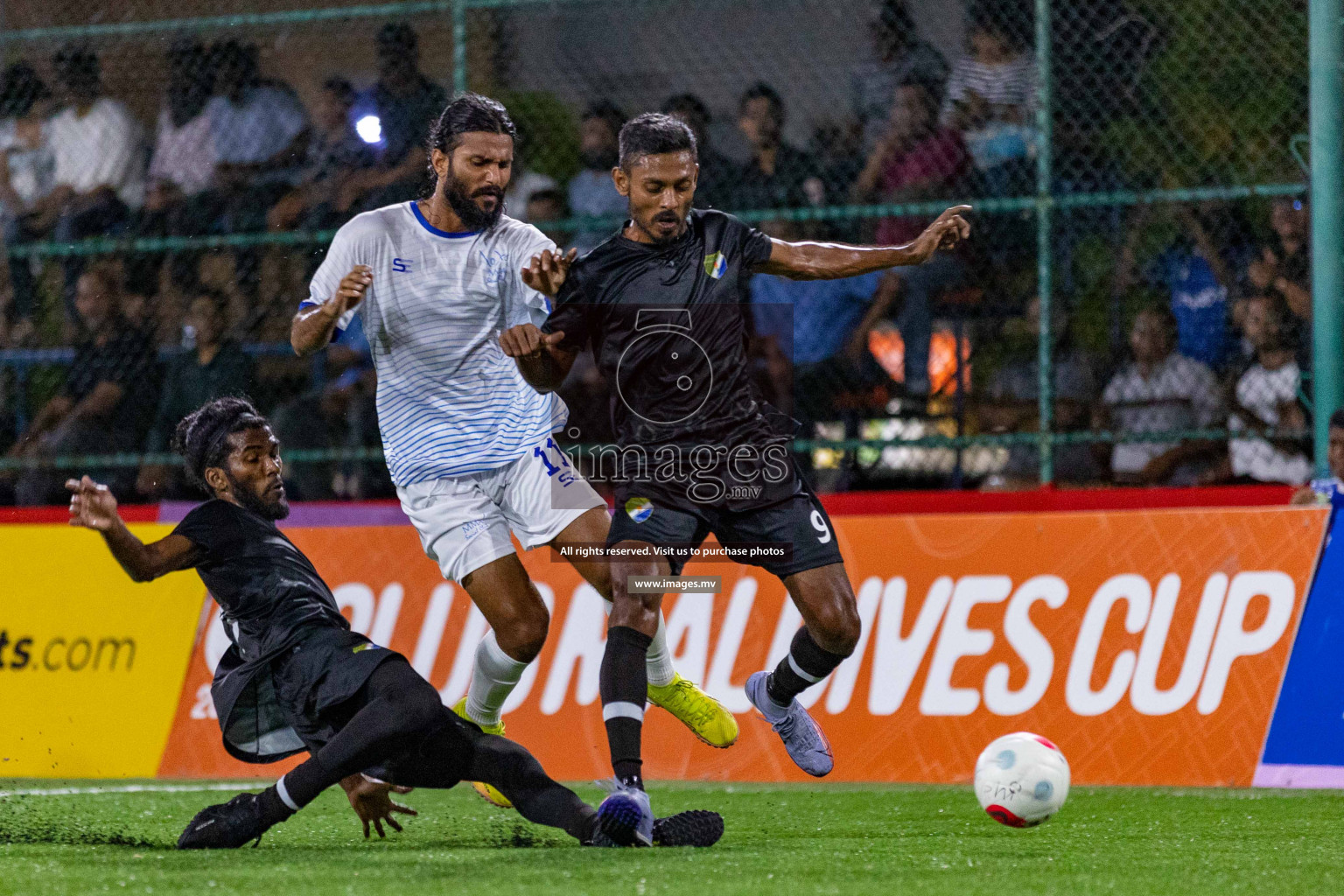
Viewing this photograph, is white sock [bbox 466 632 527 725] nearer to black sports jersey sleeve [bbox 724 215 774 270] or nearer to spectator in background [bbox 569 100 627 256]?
black sports jersey sleeve [bbox 724 215 774 270]

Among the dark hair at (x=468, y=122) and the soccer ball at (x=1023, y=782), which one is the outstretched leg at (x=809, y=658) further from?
the dark hair at (x=468, y=122)

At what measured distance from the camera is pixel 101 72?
926cm

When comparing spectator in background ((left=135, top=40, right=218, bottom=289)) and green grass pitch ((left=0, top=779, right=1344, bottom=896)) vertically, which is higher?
spectator in background ((left=135, top=40, right=218, bottom=289))

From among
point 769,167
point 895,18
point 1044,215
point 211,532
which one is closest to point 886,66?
point 895,18

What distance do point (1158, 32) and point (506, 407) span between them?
3850mm

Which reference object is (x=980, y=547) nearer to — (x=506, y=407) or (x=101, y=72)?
(x=506, y=407)

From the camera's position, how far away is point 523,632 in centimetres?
566

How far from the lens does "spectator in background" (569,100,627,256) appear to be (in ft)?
28.8

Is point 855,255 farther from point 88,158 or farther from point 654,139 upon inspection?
point 88,158

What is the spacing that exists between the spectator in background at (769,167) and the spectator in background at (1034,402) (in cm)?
120

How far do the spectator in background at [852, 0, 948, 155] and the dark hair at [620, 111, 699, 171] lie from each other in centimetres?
311

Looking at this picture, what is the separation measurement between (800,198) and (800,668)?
10.5 ft

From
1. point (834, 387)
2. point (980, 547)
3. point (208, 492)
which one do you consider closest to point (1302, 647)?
point (980, 547)

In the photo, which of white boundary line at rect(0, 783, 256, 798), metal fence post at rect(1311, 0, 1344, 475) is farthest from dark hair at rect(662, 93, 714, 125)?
white boundary line at rect(0, 783, 256, 798)
